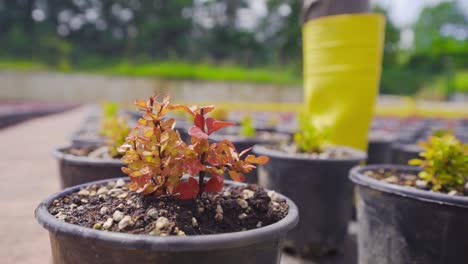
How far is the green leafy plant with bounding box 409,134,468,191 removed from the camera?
1.98m

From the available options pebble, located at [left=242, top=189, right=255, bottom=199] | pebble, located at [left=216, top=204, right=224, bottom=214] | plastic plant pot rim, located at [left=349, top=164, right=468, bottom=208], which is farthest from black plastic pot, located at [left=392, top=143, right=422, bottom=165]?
pebble, located at [left=216, top=204, right=224, bottom=214]

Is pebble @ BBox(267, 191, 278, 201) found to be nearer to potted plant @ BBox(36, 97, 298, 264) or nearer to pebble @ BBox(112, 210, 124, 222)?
potted plant @ BBox(36, 97, 298, 264)

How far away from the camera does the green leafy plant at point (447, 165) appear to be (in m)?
1.98

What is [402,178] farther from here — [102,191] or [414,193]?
[102,191]

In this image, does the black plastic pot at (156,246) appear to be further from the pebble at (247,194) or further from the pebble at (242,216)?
the pebble at (247,194)

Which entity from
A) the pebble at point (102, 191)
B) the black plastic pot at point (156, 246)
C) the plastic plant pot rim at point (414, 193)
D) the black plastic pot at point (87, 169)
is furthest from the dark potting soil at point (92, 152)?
the plastic plant pot rim at point (414, 193)

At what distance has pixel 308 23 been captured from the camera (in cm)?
361

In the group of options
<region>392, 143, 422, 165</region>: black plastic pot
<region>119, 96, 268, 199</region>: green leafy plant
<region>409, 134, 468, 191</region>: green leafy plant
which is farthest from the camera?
<region>392, 143, 422, 165</region>: black plastic pot

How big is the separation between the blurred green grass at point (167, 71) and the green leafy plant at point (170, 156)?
2528 cm

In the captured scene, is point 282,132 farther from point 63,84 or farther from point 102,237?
point 63,84

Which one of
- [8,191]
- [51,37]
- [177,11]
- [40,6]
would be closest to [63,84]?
[51,37]

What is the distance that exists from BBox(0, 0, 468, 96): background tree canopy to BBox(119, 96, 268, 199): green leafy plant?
87.7 ft

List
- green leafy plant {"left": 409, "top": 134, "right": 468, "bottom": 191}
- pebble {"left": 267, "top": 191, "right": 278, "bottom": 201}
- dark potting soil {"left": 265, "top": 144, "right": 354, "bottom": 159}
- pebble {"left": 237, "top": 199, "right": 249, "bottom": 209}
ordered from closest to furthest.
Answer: pebble {"left": 237, "top": 199, "right": 249, "bottom": 209}
pebble {"left": 267, "top": 191, "right": 278, "bottom": 201}
green leafy plant {"left": 409, "top": 134, "right": 468, "bottom": 191}
dark potting soil {"left": 265, "top": 144, "right": 354, "bottom": 159}

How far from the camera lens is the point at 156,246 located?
110 centimetres
